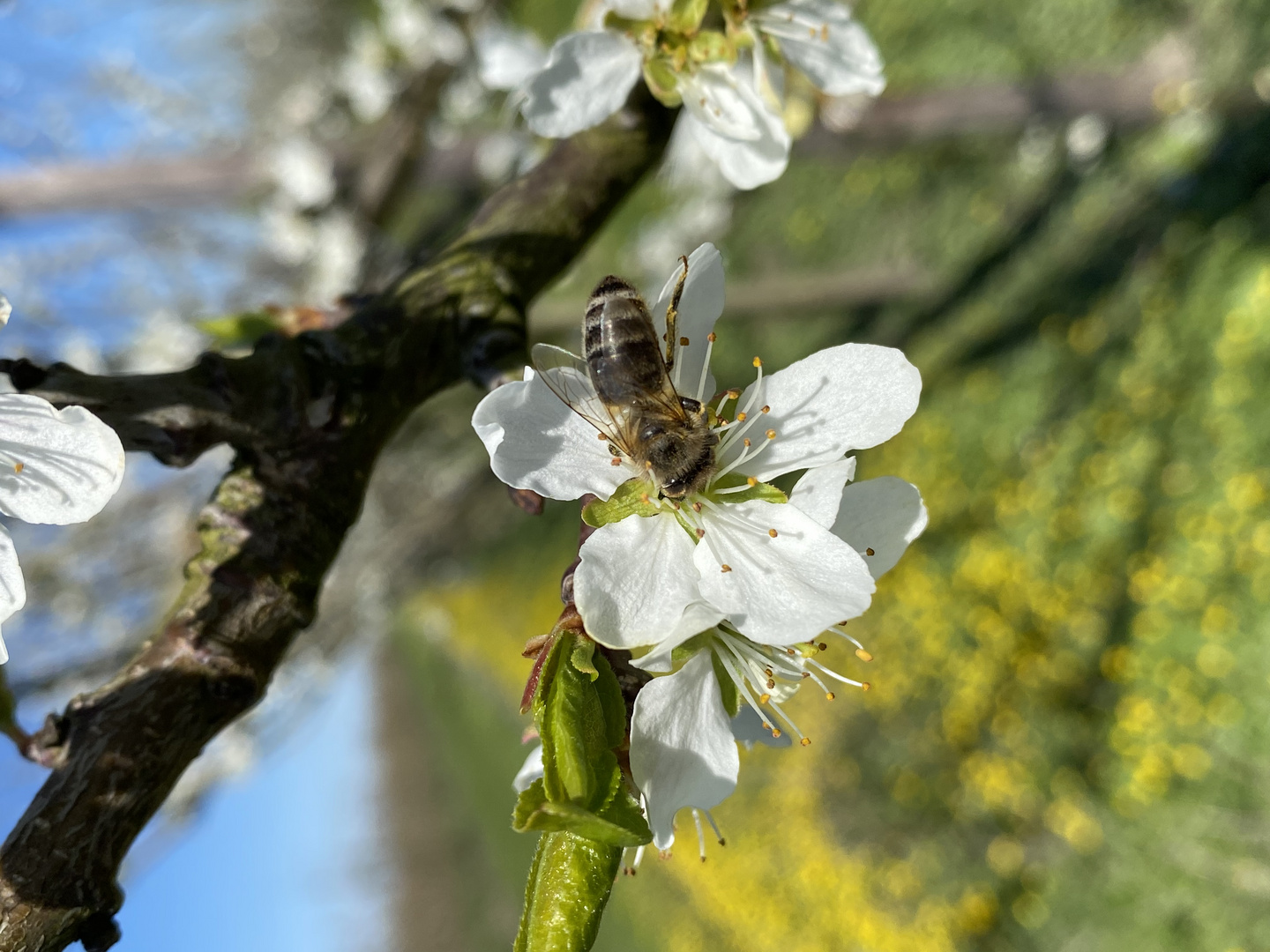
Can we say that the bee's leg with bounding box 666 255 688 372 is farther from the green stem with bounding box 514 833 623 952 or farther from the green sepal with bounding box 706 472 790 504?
the green stem with bounding box 514 833 623 952

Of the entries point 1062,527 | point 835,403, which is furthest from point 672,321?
point 1062,527

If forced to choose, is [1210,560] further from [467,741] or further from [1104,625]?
[467,741]

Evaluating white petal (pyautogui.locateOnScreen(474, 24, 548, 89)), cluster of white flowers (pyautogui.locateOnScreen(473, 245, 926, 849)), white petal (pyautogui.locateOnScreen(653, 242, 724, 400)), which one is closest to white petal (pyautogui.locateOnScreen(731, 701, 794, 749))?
cluster of white flowers (pyautogui.locateOnScreen(473, 245, 926, 849))

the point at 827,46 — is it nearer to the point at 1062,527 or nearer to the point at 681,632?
the point at 681,632

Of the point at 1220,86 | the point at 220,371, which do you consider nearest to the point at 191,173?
the point at 220,371

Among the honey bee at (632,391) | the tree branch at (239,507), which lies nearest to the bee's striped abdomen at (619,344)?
the honey bee at (632,391)

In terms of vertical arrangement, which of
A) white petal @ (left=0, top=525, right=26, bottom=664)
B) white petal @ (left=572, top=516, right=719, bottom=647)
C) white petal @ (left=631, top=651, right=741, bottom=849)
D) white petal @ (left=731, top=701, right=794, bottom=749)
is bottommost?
white petal @ (left=731, top=701, right=794, bottom=749)
